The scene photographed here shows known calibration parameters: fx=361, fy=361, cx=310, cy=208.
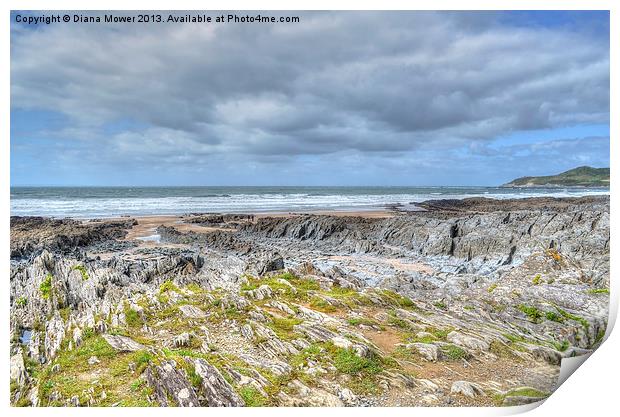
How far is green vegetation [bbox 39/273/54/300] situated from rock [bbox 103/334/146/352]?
101 inches

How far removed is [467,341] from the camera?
779 centimetres

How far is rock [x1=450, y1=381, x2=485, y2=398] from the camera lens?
6531 mm

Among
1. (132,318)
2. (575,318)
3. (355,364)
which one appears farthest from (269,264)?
(575,318)

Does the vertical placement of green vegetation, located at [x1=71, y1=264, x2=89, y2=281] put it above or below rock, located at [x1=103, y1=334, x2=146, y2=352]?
above

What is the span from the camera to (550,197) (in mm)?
21875

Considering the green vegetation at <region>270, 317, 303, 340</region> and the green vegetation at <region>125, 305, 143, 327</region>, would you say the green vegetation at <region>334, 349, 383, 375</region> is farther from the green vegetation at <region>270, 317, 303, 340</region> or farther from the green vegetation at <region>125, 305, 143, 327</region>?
the green vegetation at <region>125, 305, 143, 327</region>

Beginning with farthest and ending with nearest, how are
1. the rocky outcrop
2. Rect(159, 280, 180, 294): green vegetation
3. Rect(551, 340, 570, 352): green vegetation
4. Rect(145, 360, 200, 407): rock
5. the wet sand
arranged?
the wet sand, Rect(159, 280, 180, 294): green vegetation, Rect(551, 340, 570, 352): green vegetation, the rocky outcrop, Rect(145, 360, 200, 407): rock

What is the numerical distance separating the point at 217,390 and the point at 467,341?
5234mm

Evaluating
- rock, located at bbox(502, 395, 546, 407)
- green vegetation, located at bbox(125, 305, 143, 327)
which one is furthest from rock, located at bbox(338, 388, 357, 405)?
green vegetation, located at bbox(125, 305, 143, 327)

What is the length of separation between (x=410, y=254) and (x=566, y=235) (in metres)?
5.43

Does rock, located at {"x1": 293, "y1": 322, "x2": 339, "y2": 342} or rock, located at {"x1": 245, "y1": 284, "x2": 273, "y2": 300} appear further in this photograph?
rock, located at {"x1": 245, "y1": 284, "x2": 273, "y2": 300}
